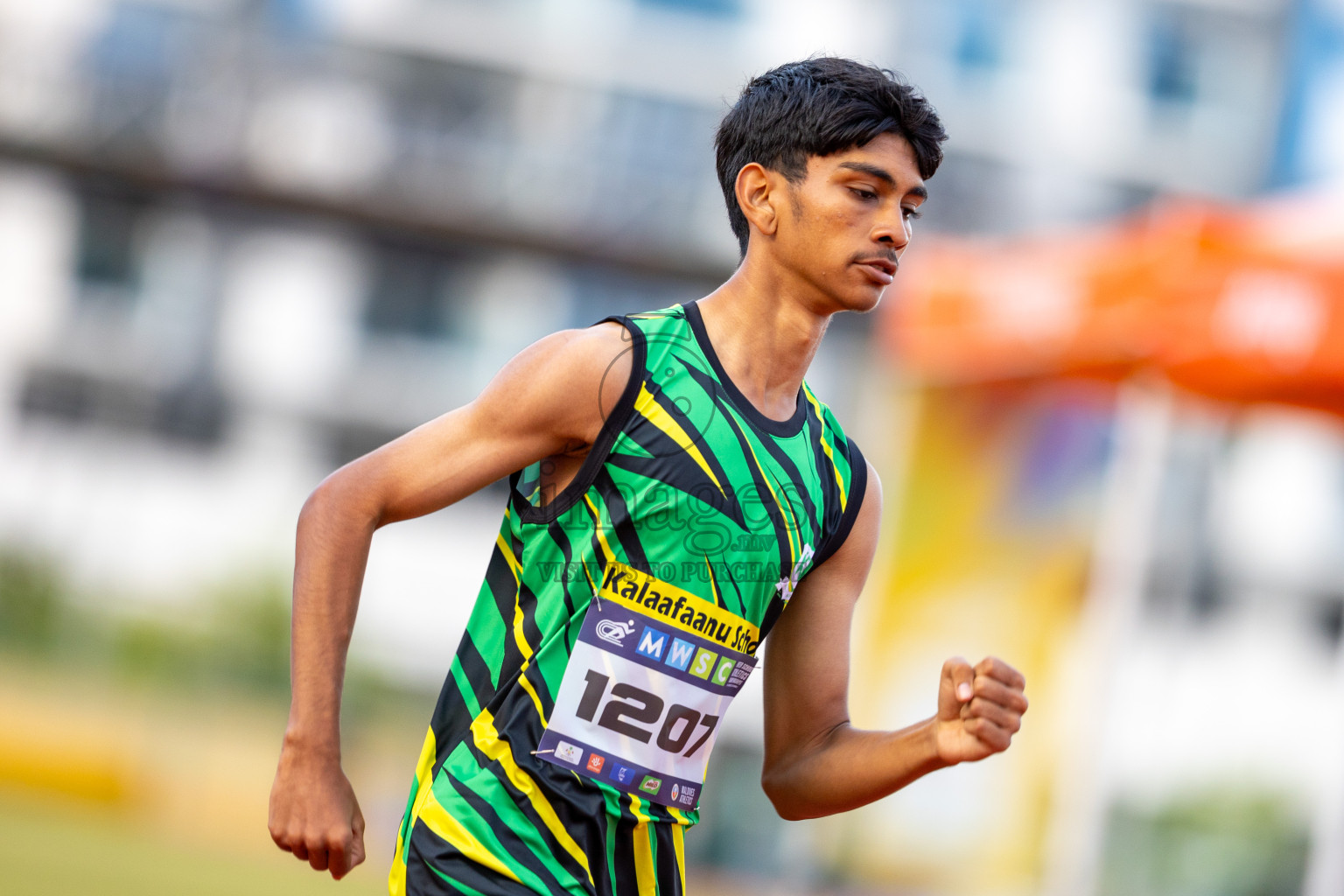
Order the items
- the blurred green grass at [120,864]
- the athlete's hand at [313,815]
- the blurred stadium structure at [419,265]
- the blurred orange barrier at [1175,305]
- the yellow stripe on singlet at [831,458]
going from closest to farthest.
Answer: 1. the athlete's hand at [313,815]
2. the yellow stripe on singlet at [831,458]
3. the blurred orange barrier at [1175,305]
4. the blurred green grass at [120,864]
5. the blurred stadium structure at [419,265]

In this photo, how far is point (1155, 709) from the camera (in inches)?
531

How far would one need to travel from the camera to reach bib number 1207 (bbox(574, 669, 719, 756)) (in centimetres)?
189

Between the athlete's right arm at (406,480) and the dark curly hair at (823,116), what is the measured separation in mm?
388

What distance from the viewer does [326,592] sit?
187cm

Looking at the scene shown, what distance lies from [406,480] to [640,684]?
41cm

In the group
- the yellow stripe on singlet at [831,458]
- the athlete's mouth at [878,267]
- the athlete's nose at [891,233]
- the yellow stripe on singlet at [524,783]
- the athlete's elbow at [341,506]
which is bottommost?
the yellow stripe on singlet at [524,783]

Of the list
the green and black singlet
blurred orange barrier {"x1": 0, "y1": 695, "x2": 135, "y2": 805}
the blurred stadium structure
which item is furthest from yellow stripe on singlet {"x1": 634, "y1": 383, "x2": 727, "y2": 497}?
the blurred stadium structure

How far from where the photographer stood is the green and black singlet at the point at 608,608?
73.7 inches

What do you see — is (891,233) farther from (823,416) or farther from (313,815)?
(313,815)

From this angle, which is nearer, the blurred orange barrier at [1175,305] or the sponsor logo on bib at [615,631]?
the sponsor logo on bib at [615,631]

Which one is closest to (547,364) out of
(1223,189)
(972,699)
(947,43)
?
(972,699)

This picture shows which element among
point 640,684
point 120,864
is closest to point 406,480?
point 640,684

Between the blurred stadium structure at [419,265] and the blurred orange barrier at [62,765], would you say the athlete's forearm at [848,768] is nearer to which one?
the blurred orange barrier at [62,765]

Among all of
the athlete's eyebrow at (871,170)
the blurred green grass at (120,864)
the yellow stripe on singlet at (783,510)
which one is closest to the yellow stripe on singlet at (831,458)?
the yellow stripe on singlet at (783,510)
